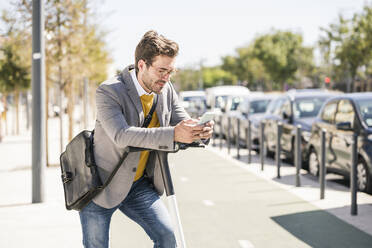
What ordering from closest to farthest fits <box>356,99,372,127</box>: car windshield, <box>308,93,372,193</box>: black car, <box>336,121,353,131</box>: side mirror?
<box>308,93,372,193</box>: black car, <box>336,121,353,131</box>: side mirror, <box>356,99,372,127</box>: car windshield

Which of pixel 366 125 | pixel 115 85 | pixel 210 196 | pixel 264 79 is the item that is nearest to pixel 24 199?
pixel 210 196

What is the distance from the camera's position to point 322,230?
6.34 meters

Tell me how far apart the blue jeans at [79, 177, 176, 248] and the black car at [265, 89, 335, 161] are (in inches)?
354

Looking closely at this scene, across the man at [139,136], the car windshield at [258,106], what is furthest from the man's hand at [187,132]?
the car windshield at [258,106]

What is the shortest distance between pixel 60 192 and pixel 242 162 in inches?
224

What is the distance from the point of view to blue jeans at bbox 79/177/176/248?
3.29 meters

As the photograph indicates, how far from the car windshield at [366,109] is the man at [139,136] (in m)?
6.30

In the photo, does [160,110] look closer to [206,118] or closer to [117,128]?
[117,128]

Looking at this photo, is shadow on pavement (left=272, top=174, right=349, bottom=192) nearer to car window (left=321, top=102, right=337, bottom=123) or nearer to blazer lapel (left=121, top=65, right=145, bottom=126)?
car window (left=321, top=102, right=337, bottom=123)

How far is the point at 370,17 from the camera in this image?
39.5m

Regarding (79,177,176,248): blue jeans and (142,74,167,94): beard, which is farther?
(79,177,176,248): blue jeans

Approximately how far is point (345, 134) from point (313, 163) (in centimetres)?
156

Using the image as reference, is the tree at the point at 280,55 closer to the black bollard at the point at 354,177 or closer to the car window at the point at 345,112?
Result: the car window at the point at 345,112

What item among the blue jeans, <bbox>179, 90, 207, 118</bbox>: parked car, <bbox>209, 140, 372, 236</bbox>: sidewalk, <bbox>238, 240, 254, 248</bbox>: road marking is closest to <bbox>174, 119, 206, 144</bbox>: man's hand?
the blue jeans
